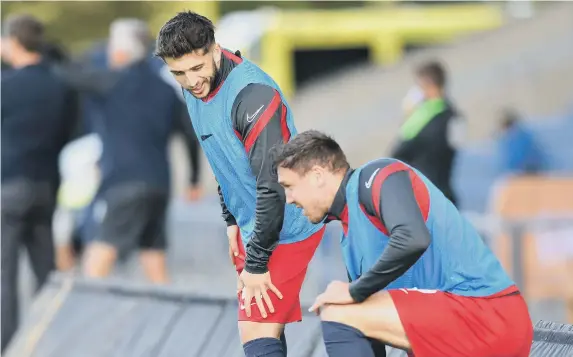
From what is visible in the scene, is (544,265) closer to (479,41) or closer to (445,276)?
(445,276)

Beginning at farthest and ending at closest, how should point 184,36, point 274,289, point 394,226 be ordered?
point 274,289 → point 184,36 → point 394,226

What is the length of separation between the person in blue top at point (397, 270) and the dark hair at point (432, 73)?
13.2 ft

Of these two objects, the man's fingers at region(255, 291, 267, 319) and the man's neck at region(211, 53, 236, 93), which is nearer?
the man's neck at region(211, 53, 236, 93)

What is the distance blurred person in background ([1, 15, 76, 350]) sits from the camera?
7285 mm

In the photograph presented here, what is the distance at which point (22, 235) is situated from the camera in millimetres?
7469

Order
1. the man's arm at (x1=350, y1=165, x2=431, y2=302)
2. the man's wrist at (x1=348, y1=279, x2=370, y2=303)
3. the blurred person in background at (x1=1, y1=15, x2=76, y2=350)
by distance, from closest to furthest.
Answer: the man's arm at (x1=350, y1=165, x2=431, y2=302), the man's wrist at (x1=348, y1=279, x2=370, y2=303), the blurred person in background at (x1=1, y1=15, x2=76, y2=350)

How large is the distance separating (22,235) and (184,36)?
391 cm

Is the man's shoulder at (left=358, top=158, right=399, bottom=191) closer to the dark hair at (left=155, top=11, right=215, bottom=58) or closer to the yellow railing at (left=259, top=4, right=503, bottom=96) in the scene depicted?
the dark hair at (left=155, top=11, right=215, bottom=58)

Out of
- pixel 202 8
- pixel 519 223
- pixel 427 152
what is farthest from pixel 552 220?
pixel 202 8

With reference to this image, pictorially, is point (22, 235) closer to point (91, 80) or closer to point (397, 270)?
point (91, 80)

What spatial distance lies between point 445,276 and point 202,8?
1785 cm

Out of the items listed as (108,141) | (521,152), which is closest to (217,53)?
(108,141)

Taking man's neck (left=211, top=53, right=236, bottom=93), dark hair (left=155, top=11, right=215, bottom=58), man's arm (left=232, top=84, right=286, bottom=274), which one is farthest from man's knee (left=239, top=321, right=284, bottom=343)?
dark hair (left=155, top=11, right=215, bottom=58)

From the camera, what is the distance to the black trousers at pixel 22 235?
23.9ft
